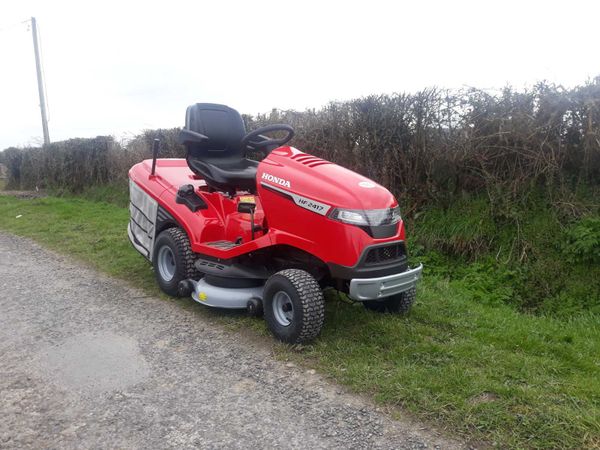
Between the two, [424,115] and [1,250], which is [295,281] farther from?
[1,250]

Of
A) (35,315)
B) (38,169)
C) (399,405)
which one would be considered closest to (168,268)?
(35,315)

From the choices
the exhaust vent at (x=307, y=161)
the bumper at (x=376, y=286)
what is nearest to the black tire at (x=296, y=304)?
the bumper at (x=376, y=286)

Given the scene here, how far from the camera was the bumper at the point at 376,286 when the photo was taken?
3475mm

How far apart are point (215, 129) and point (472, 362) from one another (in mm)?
3091

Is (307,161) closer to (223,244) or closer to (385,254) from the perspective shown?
(385,254)

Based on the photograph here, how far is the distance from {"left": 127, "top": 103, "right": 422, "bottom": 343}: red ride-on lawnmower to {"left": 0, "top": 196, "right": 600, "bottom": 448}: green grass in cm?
28

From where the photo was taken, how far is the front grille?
3.60 m

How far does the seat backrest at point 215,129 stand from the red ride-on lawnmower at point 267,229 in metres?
0.01

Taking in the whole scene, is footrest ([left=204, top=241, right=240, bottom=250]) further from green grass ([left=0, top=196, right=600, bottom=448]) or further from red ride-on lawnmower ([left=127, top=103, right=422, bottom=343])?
green grass ([left=0, top=196, right=600, bottom=448])

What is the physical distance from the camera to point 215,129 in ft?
16.0

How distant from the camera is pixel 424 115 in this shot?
6500mm

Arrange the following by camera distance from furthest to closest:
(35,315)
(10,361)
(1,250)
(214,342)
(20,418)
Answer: (1,250) < (35,315) < (214,342) < (10,361) < (20,418)

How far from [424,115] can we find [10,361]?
5.25 metres

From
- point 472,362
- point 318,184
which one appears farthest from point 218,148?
point 472,362
